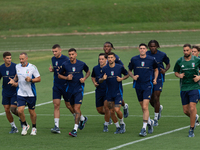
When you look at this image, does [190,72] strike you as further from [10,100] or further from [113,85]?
[10,100]

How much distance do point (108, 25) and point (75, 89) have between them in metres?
43.5

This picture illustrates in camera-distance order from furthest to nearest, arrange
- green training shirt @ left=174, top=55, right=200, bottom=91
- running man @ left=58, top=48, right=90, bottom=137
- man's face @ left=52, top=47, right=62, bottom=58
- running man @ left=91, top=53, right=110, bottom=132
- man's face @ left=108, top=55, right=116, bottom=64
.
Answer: man's face @ left=52, top=47, right=62, bottom=58 < running man @ left=91, top=53, right=110, bottom=132 < running man @ left=58, top=48, right=90, bottom=137 < man's face @ left=108, top=55, right=116, bottom=64 < green training shirt @ left=174, top=55, right=200, bottom=91

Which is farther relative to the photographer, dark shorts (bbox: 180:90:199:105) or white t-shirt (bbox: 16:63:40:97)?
white t-shirt (bbox: 16:63:40:97)

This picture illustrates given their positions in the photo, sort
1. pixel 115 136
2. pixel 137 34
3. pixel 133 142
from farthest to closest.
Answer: pixel 137 34 < pixel 115 136 < pixel 133 142

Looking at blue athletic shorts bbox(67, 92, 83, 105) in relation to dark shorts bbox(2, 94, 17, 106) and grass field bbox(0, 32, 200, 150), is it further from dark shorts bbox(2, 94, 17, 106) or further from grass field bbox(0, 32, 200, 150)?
dark shorts bbox(2, 94, 17, 106)

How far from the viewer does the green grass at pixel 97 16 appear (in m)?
52.6

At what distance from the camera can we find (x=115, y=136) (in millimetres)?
10828

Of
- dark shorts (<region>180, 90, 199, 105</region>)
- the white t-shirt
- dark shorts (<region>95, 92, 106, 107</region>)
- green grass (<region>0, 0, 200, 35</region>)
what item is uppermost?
green grass (<region>0, 0, 200, 35</region>)

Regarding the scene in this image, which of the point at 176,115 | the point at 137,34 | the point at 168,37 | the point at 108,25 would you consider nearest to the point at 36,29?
the point at 108,25

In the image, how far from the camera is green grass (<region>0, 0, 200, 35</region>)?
52625 millimetres

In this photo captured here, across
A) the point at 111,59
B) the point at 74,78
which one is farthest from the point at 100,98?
the point at 111,59

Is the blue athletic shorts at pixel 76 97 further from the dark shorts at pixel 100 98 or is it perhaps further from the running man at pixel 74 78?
the dark shorts at pixel 100 98

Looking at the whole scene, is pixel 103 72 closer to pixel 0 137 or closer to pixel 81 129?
pixel 81 129

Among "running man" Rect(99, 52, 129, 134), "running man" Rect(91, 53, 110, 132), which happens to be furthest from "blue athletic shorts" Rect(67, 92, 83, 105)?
"running man" Rect(99, 52, 129, 134)
